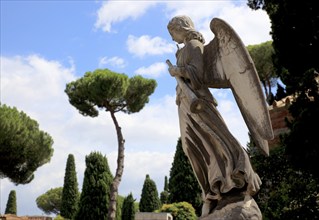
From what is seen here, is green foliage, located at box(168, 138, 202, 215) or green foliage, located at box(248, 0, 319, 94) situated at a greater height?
green foliage, located at box(248, 0, 319, 94)

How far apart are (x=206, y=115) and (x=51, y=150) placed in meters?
19.5

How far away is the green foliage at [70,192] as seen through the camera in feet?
106

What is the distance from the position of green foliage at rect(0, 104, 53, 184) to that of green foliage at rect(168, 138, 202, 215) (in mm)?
6414

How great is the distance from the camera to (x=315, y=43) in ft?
31.9

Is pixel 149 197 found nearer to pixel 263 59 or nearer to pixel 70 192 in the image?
pixel 70 192

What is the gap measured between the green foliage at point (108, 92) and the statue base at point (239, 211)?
20117mm

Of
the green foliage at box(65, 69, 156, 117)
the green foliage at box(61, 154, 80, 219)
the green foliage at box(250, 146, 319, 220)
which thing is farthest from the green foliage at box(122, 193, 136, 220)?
the green foliage at box(250, 146, 319, 220)

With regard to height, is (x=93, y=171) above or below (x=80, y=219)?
above

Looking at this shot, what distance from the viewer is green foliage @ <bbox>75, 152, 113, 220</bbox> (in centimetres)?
2231

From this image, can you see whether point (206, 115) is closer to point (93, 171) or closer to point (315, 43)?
point (315, 43)

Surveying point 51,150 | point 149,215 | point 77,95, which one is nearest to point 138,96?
point 77,95

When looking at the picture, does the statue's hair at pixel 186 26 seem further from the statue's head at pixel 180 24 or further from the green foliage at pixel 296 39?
the green foliage at pixel 296 39

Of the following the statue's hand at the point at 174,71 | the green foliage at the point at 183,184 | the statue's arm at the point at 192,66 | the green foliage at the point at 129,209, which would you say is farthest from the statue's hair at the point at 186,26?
the green foliage at the point at 129,209

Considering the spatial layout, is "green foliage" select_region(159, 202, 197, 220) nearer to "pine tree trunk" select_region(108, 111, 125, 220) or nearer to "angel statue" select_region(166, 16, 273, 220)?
"pine tree trunk" select_region(108, 111, 125, 220)
